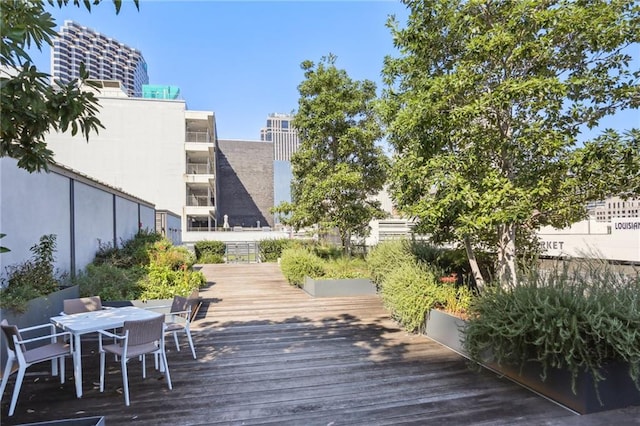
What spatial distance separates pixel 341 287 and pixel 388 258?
1551mm

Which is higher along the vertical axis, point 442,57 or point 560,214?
point 442,57

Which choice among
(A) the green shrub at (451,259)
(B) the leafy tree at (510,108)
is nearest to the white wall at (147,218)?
(A) the green shrub at (451,259)

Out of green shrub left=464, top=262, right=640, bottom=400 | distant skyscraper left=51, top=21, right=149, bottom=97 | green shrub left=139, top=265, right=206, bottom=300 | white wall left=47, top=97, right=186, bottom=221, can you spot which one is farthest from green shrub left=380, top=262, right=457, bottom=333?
distant skyscraper left=51, top=21, right=149, bottom=97

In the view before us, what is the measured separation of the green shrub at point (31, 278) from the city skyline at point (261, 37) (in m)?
2.53

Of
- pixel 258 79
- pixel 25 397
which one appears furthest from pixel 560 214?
pixel 258 79

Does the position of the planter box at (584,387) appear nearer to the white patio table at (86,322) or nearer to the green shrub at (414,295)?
the green shrub at (414,295)

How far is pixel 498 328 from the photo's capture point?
10.9 feet

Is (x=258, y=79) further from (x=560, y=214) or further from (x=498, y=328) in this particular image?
(x=498, y=328)

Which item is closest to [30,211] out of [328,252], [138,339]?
[138,339]

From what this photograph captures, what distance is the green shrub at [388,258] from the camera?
667 cm

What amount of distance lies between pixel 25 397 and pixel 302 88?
28.1ft

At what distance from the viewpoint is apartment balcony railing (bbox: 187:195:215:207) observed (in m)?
24.1

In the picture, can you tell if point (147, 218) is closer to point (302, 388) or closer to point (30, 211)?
point (30, 211)

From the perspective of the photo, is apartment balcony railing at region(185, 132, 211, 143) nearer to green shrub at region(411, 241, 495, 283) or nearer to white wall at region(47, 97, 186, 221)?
white wall at region(47, 97, 186, 221)
